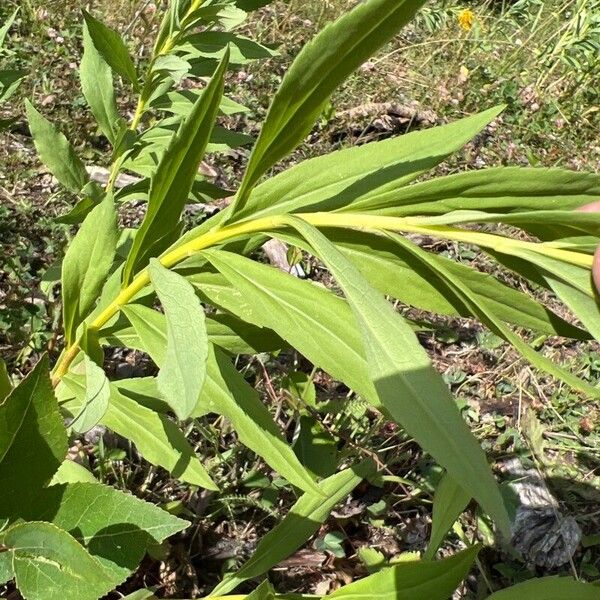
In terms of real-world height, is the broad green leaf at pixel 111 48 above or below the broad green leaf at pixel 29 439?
above

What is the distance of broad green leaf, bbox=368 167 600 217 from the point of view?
0.87m

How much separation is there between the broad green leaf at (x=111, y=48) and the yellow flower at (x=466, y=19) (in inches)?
127

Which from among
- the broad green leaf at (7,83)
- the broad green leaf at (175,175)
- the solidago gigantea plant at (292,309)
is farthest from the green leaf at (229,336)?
the broad green leaf at (7,83)

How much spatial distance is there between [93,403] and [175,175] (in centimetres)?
33

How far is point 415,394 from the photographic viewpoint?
0.69 meters

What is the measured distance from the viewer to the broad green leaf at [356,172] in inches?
38.2

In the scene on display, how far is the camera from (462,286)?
2.88 feet

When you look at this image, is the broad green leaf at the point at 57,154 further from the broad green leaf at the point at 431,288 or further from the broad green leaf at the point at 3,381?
the broad green leaf at the point at 431,288

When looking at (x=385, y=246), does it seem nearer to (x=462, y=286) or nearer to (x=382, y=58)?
(x=462, y=286)

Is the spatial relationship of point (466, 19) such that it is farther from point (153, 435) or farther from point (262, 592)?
point (262, 592)

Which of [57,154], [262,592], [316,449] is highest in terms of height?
[57,154]

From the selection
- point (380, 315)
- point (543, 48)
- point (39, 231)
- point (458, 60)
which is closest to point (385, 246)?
point (380, 315)

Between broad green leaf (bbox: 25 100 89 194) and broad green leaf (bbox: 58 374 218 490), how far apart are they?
57 cm

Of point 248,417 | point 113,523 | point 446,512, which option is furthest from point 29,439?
point 446,512
